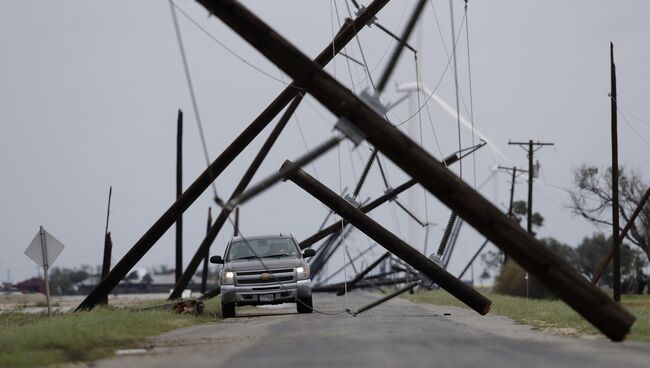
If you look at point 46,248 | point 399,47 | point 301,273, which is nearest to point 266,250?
point 301,273

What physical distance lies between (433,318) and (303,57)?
9.76 m

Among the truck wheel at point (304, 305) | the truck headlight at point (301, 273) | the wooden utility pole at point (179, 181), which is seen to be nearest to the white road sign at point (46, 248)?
the truck headlight at point (301, 273)

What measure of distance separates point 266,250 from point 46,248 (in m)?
5.39

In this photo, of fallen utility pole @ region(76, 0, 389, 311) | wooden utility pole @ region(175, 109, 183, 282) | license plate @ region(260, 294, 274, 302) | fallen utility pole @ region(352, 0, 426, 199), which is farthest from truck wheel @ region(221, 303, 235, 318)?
wooden utility pole @ region(175, 109, 183, 282)

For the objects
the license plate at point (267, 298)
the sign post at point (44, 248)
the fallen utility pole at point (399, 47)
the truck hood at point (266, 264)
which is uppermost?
the fallen utility pole at point (399, 47)

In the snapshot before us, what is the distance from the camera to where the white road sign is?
2664 cm

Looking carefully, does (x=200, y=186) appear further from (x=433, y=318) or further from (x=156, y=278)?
(x=156, y=278)

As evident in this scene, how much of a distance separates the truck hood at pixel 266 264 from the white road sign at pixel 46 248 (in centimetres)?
404

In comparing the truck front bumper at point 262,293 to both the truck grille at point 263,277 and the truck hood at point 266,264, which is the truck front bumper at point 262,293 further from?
the truck hood at point 266,264

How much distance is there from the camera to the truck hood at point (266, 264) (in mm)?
28516

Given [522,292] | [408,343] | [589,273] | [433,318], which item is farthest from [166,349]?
[589,273]

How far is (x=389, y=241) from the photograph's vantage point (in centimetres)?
2728

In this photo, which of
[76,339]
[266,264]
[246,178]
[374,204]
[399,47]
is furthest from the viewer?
[374,204]

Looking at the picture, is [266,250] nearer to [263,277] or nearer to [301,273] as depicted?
[263,277]
